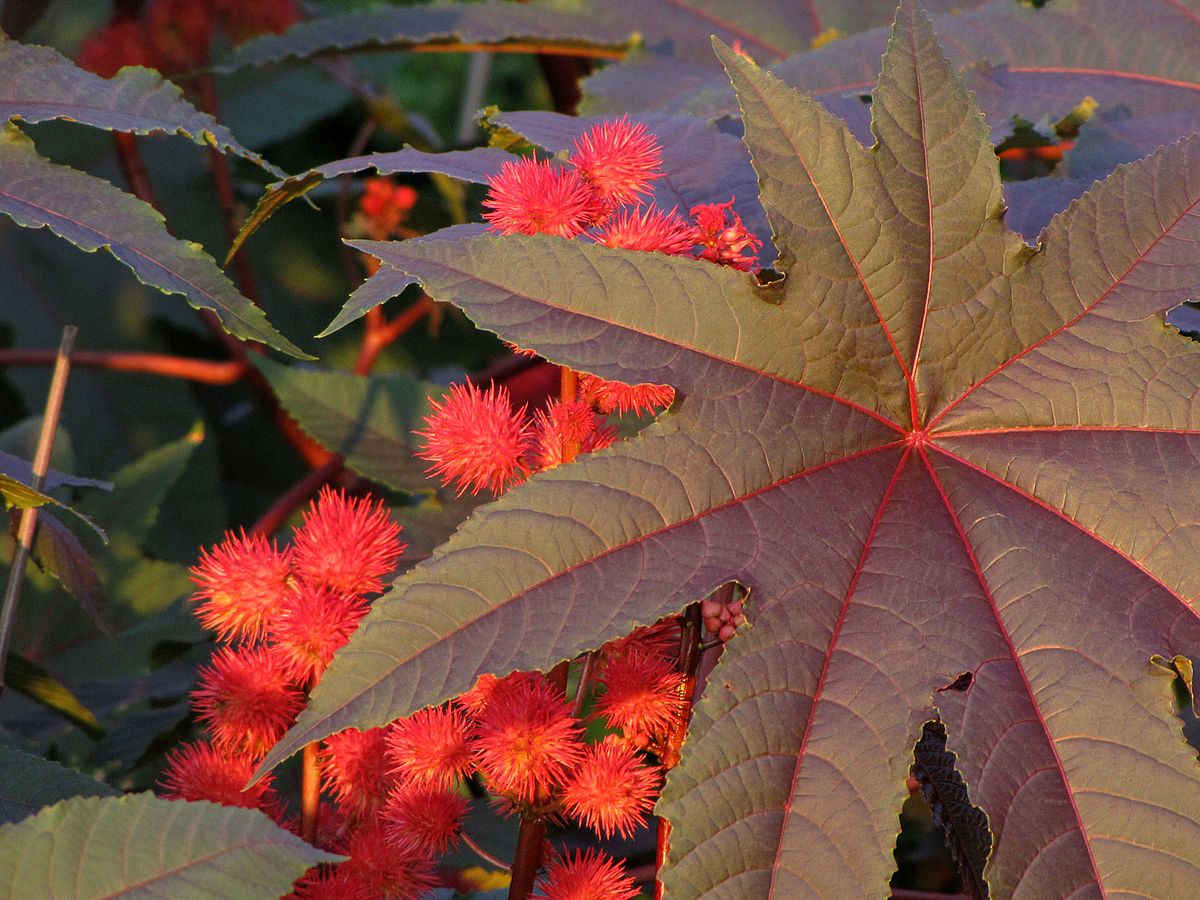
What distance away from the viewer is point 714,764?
1.72 ft

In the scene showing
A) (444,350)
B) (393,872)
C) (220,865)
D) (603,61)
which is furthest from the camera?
(444,350)

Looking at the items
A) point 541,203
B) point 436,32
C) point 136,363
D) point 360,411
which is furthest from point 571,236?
point 136,363

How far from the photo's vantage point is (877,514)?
0.61 meters

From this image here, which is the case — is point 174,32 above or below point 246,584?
above

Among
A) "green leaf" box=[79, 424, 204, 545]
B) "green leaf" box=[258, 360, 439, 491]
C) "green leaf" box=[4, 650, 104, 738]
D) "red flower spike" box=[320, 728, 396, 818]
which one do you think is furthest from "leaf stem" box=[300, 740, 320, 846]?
"green leaf" box=[79, 424, 204, 545]

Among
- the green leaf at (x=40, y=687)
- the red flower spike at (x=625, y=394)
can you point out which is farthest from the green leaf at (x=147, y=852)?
the green leaf at (x=40, y=687)

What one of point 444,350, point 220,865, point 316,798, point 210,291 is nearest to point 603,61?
point 444,350

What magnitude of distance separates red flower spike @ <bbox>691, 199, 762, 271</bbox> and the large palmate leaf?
27 millimetres

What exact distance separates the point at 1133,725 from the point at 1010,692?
0.18 feet

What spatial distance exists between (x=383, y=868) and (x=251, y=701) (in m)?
0.11

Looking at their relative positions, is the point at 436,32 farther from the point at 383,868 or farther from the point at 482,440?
the point at 383,868

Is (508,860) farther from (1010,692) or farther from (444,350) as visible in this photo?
(444,350)

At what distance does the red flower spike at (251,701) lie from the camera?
0.63 m

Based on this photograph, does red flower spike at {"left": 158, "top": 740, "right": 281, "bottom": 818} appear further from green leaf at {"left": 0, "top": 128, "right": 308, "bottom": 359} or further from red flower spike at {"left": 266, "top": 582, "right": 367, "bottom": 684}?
green leaf at {"left": 0, "top": 128, "right": 308, "bottom": 359}
